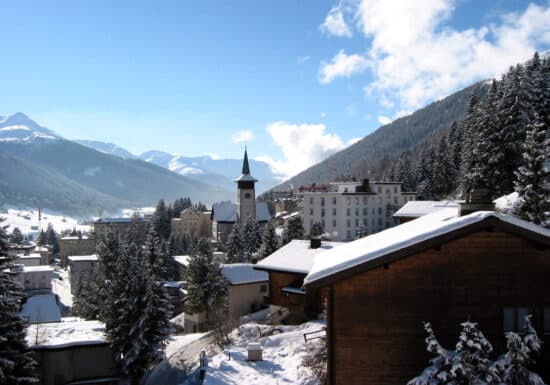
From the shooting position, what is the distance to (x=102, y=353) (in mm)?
27828

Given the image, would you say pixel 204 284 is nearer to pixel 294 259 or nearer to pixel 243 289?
pixel 243 289

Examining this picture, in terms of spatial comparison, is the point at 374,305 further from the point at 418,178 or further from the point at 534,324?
the point at 418,178

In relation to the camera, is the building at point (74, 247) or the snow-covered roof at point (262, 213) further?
the building at point (74, 247)

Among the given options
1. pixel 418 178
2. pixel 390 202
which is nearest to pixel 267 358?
pixel 390 202

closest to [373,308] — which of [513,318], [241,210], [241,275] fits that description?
[513,318]

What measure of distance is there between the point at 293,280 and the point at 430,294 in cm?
1926

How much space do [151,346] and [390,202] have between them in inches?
2764

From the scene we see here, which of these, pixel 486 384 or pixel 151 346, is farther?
pixel 151 346

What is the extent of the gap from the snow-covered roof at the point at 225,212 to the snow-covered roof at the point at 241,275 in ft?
277

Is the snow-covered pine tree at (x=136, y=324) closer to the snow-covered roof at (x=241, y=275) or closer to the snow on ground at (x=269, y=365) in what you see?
the snow on ground at (x=269, y=365)

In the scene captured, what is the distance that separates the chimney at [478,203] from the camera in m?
11.6

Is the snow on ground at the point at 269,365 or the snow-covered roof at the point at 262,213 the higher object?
the snow-covered roof at the point at 262,213

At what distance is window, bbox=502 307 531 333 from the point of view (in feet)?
35.0

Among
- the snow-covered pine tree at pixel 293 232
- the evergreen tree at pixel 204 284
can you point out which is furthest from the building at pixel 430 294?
the snow-covered pine tree at pixel 293 232
